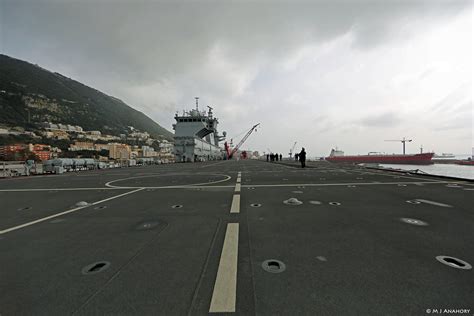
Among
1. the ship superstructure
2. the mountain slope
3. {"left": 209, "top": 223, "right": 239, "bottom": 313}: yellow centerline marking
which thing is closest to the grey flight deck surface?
{"left": 209, "top": 223, "right": 239, "bottom": 313}: yellow centerline marking

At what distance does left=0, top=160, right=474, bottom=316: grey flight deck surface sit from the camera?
1.88 metres

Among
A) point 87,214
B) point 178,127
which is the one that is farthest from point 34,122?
point 87,214

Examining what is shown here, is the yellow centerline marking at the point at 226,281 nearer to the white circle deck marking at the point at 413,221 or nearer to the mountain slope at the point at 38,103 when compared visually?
the white circle deck marking at the point at 413,221

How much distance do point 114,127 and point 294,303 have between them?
21274 centimetres

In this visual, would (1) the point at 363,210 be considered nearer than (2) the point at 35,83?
Yes

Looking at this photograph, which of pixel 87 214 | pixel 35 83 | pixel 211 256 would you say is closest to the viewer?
pixel 211 256

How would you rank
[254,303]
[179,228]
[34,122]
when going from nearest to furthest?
[254,303]
[179,228]
[34,122]

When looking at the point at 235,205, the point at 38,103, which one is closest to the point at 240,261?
the point at 235,205

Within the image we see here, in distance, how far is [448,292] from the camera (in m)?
1.96

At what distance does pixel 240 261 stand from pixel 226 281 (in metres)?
0.45

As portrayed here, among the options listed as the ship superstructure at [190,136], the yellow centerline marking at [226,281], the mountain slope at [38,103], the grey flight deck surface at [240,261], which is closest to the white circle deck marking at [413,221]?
the grey flight deck surface at [240,261]

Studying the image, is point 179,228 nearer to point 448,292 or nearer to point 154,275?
point 154,275

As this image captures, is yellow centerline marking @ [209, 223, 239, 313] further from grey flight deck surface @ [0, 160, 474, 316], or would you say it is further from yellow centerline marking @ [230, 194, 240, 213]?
yellow centerline marking @ [230, 194, 240, 213]

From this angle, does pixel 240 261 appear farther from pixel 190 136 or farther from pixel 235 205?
pixel 190 136
